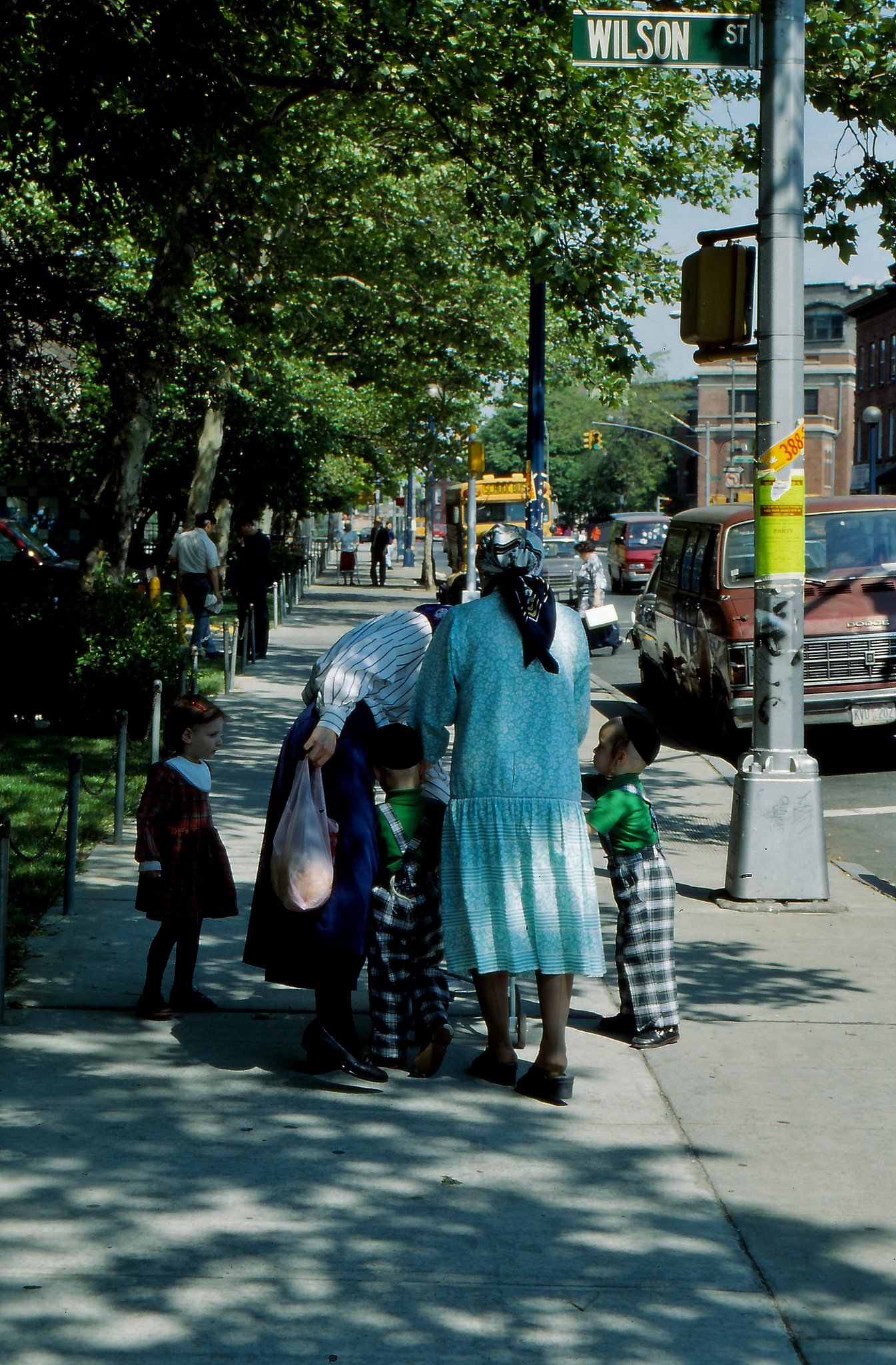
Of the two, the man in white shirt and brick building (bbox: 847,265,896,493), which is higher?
brick building (bbox: 847,265,896,493)

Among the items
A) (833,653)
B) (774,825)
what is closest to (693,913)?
(774,825)

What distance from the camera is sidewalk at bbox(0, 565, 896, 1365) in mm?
3330

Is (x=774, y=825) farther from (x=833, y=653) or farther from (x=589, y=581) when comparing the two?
(x=589, y=581)

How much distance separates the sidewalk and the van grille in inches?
243

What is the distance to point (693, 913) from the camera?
7.60 m

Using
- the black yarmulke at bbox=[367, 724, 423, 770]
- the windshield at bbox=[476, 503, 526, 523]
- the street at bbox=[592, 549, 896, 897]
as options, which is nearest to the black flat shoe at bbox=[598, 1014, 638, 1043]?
the black yarmulke at bbox=[367, 724, 423, 770]

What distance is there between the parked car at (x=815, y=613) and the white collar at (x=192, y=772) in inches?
262

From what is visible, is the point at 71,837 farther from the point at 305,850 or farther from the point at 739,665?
the point at 739,665

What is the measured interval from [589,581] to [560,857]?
19.4 m

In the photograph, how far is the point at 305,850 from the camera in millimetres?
A: 4672

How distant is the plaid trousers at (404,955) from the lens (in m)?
5.04

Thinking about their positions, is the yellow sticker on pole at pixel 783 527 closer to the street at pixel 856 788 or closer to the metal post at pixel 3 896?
the street at pixel 856 788

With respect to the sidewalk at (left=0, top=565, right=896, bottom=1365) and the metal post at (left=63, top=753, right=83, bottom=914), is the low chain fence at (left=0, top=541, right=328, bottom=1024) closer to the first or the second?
the metal post at (left=63, top=753, right=83, bottom=914)

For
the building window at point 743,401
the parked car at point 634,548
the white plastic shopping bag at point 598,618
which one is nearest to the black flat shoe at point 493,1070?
the white plastic shopping bag at point 598,618
